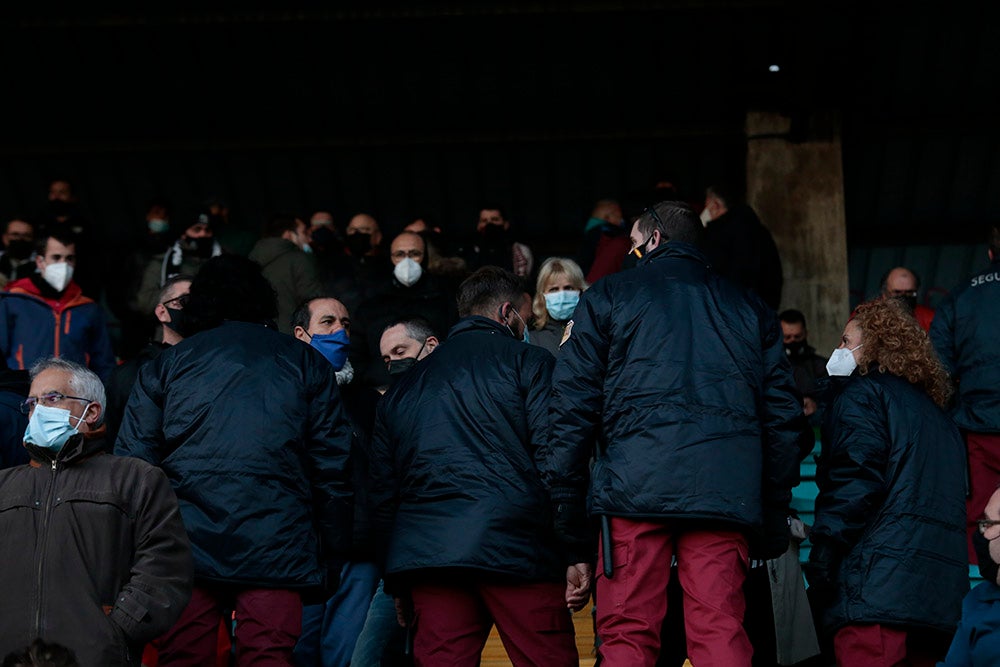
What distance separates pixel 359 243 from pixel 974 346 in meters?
4.33

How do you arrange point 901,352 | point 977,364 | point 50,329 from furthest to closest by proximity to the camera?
1. point 50,329
2. point 977,364
3. point 901,352

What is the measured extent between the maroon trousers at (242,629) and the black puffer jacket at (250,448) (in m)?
0.08

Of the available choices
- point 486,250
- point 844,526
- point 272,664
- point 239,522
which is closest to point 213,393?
point 239,522

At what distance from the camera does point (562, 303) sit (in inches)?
318

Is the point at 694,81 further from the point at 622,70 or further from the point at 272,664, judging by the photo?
the point at 272,664

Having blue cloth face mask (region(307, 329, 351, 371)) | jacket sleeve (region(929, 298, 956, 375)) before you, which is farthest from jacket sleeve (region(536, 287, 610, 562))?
jacket sleeve (region(929, 298, 956, 375))

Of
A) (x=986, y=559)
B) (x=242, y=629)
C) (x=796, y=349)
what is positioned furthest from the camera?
(x=796, y=349)

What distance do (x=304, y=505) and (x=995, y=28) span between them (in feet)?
32.1

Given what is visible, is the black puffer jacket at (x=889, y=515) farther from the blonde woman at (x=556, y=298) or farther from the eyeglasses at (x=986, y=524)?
the blonde woman at (x=556, y=298)

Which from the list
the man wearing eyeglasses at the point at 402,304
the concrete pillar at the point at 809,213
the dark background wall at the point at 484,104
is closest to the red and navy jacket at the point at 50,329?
the man wearing eyeglasses at the point at 402,304

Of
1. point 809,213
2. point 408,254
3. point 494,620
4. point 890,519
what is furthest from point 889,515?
point 809,213

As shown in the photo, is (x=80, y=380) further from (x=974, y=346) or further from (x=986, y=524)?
(x=974, y=346)

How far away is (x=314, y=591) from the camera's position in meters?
5.43

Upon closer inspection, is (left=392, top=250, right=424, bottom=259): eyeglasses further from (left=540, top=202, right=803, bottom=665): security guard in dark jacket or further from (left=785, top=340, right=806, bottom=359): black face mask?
(left=540, top=202, right=803, bottom=665): security guard in dark jacket
